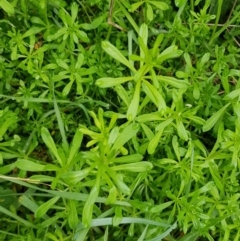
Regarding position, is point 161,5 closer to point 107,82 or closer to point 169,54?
point 169,54

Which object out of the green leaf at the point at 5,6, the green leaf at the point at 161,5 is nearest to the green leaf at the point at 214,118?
the green leaf at the point at 161,5

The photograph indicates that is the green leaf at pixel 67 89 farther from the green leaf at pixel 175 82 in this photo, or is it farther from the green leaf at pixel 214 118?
the green leaf at pixel 214 118

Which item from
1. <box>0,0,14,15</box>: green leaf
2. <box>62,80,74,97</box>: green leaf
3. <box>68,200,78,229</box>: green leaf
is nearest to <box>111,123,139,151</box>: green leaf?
<box>68,200,78,229</box>: green leaf

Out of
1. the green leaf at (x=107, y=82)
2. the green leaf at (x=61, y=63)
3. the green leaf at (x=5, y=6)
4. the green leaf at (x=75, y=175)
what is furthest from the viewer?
the green leaf at (x=61, y=63)

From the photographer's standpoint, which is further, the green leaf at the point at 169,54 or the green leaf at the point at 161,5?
the green leaf at the point at 161,5

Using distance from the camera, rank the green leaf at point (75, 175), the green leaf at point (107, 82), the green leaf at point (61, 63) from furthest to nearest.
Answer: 1. the green leaf at point (61, 63)
2. the green leaf at point (107, 82)
3. the green leaf at point (75, 175)

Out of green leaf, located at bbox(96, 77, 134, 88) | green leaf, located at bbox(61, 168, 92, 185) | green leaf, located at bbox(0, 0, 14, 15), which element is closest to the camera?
green leaf, located at bbox(61, 168, 92, 185)

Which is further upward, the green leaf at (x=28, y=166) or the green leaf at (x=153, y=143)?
the green leaf at (x=28, y=166)

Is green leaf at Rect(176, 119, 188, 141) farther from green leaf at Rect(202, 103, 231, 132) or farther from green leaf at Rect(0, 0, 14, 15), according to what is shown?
green leaf at Rect(0, 0, 14, 15)

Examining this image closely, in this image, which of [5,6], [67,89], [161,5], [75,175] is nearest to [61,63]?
[67,89]
